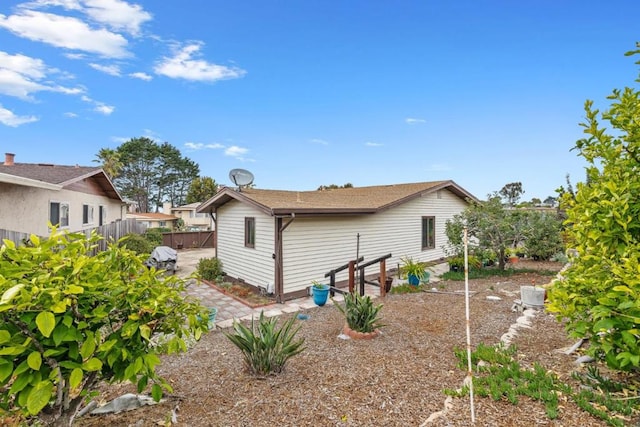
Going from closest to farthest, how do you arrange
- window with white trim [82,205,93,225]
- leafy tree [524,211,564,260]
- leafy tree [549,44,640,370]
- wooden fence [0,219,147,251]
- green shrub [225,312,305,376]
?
A: leafy tree [549,44,640,370], green shrub [225,312,305,376], leafy tree [524,211,564,260], wooden fence [0,219,147,251], window with white trim [82,205,93,225]

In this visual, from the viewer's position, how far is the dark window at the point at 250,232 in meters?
8.96

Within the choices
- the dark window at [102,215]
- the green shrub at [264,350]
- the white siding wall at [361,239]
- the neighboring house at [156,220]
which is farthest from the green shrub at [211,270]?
the neighboring house at [156,220]

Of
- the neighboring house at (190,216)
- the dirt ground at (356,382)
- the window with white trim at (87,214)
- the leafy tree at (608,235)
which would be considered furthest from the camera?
the neighboring house at (190,216)

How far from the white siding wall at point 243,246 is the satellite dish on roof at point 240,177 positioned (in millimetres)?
681

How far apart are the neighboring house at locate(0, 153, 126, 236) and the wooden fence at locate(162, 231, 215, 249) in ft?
10.9

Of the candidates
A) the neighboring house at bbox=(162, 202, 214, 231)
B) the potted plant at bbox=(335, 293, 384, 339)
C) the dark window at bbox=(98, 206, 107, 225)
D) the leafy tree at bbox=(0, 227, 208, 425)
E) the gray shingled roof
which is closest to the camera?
the leafy tree at bbox=(0, 227, 208, 425)

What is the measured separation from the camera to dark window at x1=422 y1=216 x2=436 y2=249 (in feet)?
41.4

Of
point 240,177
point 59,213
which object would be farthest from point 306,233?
point 59,213

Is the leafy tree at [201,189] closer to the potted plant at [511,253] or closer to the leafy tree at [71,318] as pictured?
the potted plant at [511,253]

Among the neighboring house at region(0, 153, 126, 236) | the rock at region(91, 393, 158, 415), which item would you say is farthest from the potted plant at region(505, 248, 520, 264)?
the neighboring house at region(0, 153, 126, 236)

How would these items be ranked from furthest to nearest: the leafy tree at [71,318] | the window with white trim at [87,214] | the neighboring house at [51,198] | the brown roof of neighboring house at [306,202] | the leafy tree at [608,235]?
the window with white trim at [87,214], the neighboring house at [51,198], the brown roof of neighboring house at [306,202], the leafy tree at [608,235], the leafy tree at [71,318]

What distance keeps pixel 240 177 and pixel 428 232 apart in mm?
8152

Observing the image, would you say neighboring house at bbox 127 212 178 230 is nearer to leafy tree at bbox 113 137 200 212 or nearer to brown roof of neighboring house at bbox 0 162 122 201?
leafy tree at bbox 113 137 200 212

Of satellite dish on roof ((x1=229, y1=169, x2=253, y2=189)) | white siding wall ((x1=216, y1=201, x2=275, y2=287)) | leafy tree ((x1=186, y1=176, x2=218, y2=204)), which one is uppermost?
leafy tree ((x1=186, y1=176, x2=218, y2=204))
